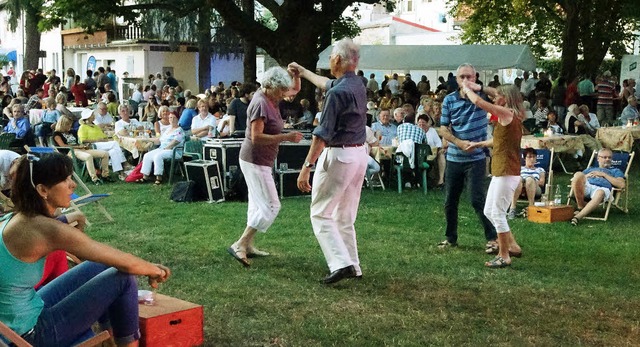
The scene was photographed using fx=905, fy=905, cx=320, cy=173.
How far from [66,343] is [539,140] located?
10.8 m

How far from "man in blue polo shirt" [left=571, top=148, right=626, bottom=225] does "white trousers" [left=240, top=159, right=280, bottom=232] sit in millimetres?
4458

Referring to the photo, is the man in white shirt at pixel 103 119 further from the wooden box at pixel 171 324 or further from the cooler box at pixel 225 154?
the wooden box at pixel 171 324

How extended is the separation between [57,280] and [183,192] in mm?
7574

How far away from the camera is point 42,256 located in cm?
390

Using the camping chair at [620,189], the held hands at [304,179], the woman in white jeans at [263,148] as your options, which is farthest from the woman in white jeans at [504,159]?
the camping chair at [620,189]

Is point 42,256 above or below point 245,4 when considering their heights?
below

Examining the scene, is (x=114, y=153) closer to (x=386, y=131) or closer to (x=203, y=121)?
(x=203, y=121)

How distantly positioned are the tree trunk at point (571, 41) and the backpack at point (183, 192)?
1793cm

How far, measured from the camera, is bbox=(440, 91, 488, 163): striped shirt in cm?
805

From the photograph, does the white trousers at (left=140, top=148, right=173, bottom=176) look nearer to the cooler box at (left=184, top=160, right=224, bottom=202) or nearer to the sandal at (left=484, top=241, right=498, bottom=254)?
the cooler box at (left=184, top=160, right=224, bottom=202)

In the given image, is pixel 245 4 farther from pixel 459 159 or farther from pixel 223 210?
pixel 459 159

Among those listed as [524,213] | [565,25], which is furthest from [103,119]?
[565,25]

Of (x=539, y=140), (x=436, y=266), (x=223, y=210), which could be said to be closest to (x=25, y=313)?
(x=436, y=266)

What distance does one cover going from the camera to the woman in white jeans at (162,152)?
1371 cm
